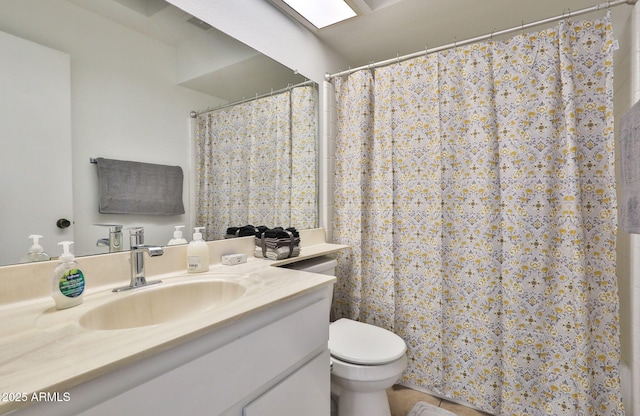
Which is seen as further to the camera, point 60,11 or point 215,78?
point 215,78

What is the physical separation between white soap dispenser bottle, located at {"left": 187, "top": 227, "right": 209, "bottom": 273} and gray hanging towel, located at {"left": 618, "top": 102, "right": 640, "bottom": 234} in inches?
48.6

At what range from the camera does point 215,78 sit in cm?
136

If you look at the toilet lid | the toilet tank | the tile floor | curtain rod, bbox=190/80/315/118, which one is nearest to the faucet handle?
curtain rod, bbox=190/80/315/118

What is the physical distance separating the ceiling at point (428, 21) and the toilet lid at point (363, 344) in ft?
5.90

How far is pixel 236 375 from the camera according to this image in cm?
71

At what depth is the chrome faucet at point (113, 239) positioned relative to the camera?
99cm

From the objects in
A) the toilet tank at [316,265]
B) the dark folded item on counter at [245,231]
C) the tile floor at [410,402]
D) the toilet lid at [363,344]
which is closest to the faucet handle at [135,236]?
the dark folded item on counter at [245,231]

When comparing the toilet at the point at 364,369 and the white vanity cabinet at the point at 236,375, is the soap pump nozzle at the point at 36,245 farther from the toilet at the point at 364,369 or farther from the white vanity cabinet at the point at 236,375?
the toilet at the point at 364,369

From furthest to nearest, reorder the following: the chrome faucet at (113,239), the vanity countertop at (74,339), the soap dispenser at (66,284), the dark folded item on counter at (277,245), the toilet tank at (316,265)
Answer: the toilet tank at (316,265) → the dark folded item on counter at (277,245) → the chrome faucet at (113,239) → the soap dispenser at (66,284) → the vanity countertop at (74,339)

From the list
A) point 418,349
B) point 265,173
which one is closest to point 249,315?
point 265,173

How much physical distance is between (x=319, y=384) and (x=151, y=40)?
141 centimetres

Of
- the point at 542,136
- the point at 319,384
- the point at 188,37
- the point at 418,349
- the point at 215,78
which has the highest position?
the point at 188,37

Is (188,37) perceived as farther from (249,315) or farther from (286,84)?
(249,315)

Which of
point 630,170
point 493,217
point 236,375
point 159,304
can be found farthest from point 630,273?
point 159,304
